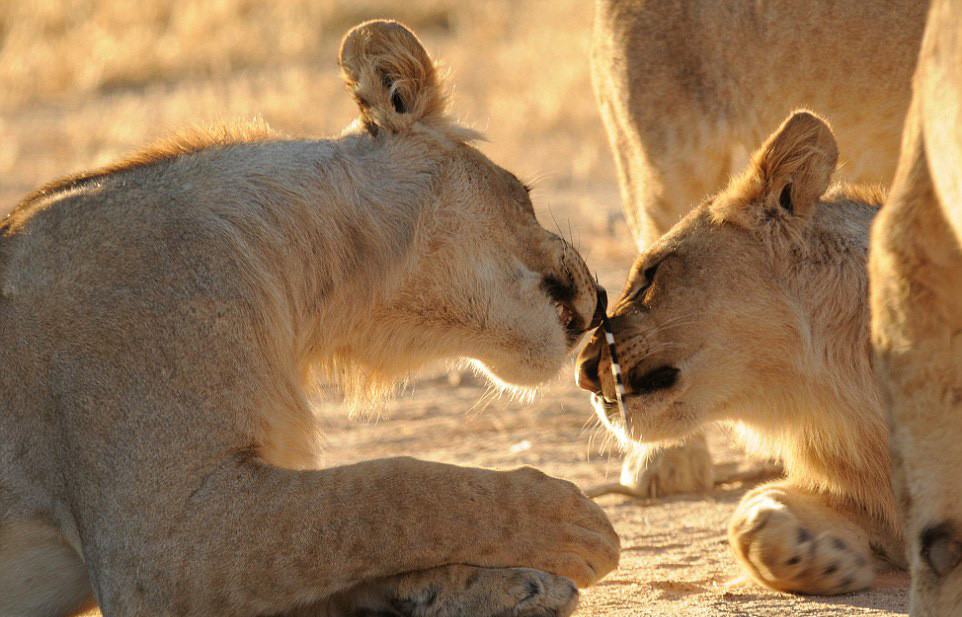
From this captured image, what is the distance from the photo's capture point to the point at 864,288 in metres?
4.00

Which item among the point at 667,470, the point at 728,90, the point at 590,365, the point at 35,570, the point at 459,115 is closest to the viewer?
the point at 35,570

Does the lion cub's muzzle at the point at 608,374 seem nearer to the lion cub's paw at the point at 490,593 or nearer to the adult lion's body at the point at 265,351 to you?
the adult lion's body at the point at 265,351

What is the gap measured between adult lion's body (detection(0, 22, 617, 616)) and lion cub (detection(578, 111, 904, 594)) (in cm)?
24

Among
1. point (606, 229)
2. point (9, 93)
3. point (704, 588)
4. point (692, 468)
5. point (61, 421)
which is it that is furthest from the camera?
point (9, 93)

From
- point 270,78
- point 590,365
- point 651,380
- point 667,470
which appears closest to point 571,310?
point 590,365

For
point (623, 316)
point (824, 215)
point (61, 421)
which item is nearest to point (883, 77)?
point (824, 215)

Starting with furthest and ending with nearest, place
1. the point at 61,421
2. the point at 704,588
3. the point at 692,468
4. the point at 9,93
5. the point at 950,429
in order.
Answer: the point at 9,93
the point at 692,468
the point at 704,588
the point at 61,421
the point at 950,429

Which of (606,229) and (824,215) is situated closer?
(824,215)

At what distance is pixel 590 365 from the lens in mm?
4117

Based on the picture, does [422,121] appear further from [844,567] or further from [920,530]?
[920,530]

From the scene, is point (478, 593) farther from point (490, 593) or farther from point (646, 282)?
point (646, 282)

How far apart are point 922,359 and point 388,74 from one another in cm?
180

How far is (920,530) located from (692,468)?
7.92ft

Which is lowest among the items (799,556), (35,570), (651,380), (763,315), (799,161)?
(799,556)
